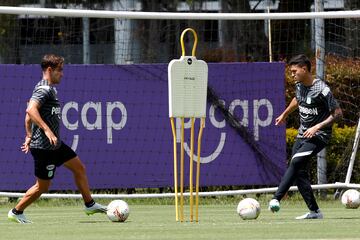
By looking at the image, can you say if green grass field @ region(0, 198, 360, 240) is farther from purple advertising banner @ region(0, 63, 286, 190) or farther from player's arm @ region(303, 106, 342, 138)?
purple advertising banner @ region(0, 63, 286, 190)

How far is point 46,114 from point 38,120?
0.32m

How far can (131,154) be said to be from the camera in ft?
56.6

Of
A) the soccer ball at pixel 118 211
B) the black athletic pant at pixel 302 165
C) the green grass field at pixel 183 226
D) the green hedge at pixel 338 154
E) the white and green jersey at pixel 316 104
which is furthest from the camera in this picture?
the green hedge at pixel 338 154

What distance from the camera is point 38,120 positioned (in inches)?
496

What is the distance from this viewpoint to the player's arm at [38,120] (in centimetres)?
1249

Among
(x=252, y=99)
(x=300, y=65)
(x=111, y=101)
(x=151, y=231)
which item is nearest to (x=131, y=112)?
(x=111, y=101)

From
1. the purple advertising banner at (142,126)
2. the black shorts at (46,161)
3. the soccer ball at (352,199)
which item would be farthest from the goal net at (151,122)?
the black shorts at (46,161)

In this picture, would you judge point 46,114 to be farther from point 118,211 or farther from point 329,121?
point 329,121

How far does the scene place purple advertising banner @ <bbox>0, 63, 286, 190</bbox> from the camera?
669 inches

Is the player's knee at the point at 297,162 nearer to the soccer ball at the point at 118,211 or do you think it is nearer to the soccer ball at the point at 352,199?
the soccer ball at the point at 352,199

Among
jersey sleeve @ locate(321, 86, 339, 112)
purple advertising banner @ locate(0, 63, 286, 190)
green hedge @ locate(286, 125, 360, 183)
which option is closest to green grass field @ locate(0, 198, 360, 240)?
purple advertising banner @ locate(0, 63, 286, 190)

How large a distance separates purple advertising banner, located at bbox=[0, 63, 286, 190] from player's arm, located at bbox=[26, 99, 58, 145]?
419cm

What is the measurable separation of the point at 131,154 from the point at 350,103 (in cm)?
377

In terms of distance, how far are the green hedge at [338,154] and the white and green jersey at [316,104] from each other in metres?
4.69
